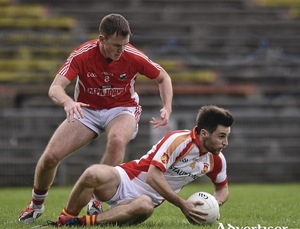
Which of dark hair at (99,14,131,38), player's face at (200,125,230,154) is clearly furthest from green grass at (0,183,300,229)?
dark hair at (99,14,131,38)

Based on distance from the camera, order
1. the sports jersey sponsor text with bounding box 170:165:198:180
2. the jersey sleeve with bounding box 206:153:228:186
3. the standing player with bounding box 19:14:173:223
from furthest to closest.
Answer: the standing player with bounding box 19:14:173:223 → the jersey sleeve with bounding box 206:153:228:186 → the sports jersey sponsor text with bounding box 170:165:198:180

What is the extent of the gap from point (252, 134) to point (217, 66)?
3492mm

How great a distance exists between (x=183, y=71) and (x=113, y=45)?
38.7ft

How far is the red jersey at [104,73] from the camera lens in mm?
7766

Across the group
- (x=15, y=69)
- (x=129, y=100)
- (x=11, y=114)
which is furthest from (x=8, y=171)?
(x=129, y=100)

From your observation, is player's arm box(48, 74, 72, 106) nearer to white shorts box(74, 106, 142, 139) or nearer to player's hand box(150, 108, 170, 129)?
white shorts box(74, 106, 142, 139)

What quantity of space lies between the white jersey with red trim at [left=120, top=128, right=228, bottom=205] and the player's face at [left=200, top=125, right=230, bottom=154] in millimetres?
91

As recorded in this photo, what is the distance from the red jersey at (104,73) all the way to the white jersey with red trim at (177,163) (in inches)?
42.7

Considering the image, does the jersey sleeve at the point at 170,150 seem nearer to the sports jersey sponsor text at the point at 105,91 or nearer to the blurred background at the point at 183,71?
the sports jersey sponsor text at the point at 105,91

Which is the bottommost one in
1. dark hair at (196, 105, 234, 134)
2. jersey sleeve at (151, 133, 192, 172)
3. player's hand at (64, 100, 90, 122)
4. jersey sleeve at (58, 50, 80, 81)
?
jersey sleeve at (151, 133, 192, 172)

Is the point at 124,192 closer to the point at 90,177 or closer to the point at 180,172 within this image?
the point at 90,177

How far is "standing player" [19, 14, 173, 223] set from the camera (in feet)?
24.3

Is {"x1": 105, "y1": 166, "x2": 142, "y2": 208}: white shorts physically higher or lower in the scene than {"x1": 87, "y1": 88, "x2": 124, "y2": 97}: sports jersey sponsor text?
lower

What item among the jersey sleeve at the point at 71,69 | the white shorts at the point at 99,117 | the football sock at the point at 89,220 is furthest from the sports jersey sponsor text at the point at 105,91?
the football sock at the point at 89,220
